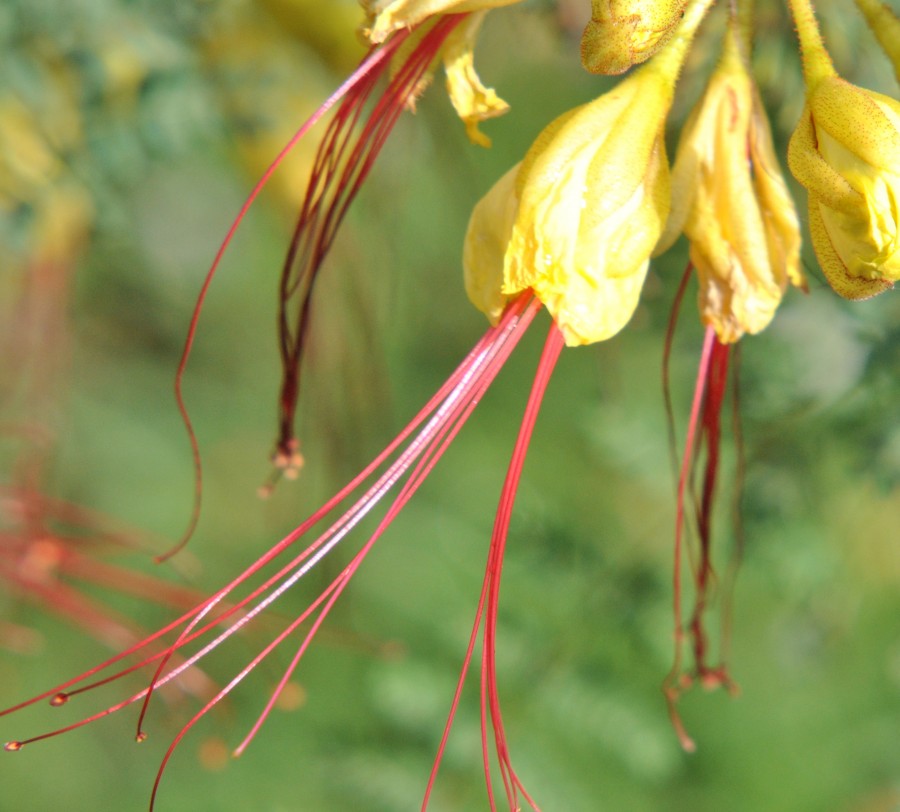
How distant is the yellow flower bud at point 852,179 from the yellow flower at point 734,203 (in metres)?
0.07

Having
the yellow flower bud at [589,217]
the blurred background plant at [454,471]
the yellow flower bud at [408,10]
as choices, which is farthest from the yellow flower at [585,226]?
the blurred background plant at [454,471]

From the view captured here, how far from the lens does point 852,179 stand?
694 millimetres

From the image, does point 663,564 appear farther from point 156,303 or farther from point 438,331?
point 156,303

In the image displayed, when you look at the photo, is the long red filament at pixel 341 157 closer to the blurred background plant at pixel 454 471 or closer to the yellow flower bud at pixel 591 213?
the yellow flower bud at pixel 591 213

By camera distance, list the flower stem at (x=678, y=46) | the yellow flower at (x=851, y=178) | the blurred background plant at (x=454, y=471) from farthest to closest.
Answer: the blurred background plant at (x=454, y=471), the flower stem at (x=678, y=46), the yellow flower at (x=851, y=178)

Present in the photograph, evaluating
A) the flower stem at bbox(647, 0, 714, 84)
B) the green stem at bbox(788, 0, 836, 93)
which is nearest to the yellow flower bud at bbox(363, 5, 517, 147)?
the flower stem at bbox(647, 0, 714, 84)

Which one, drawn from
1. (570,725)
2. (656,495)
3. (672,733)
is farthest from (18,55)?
(672,733)

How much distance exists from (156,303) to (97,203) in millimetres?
971

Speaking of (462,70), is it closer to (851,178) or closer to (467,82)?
(467,82)

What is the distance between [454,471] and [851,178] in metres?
1.32

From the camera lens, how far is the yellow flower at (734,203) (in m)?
0.80

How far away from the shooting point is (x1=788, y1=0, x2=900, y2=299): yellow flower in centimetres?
68

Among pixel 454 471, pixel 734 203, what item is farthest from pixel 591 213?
pixel 454 471

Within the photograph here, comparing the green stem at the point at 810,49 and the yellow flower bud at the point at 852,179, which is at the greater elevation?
the green stem at the point at 810,49
